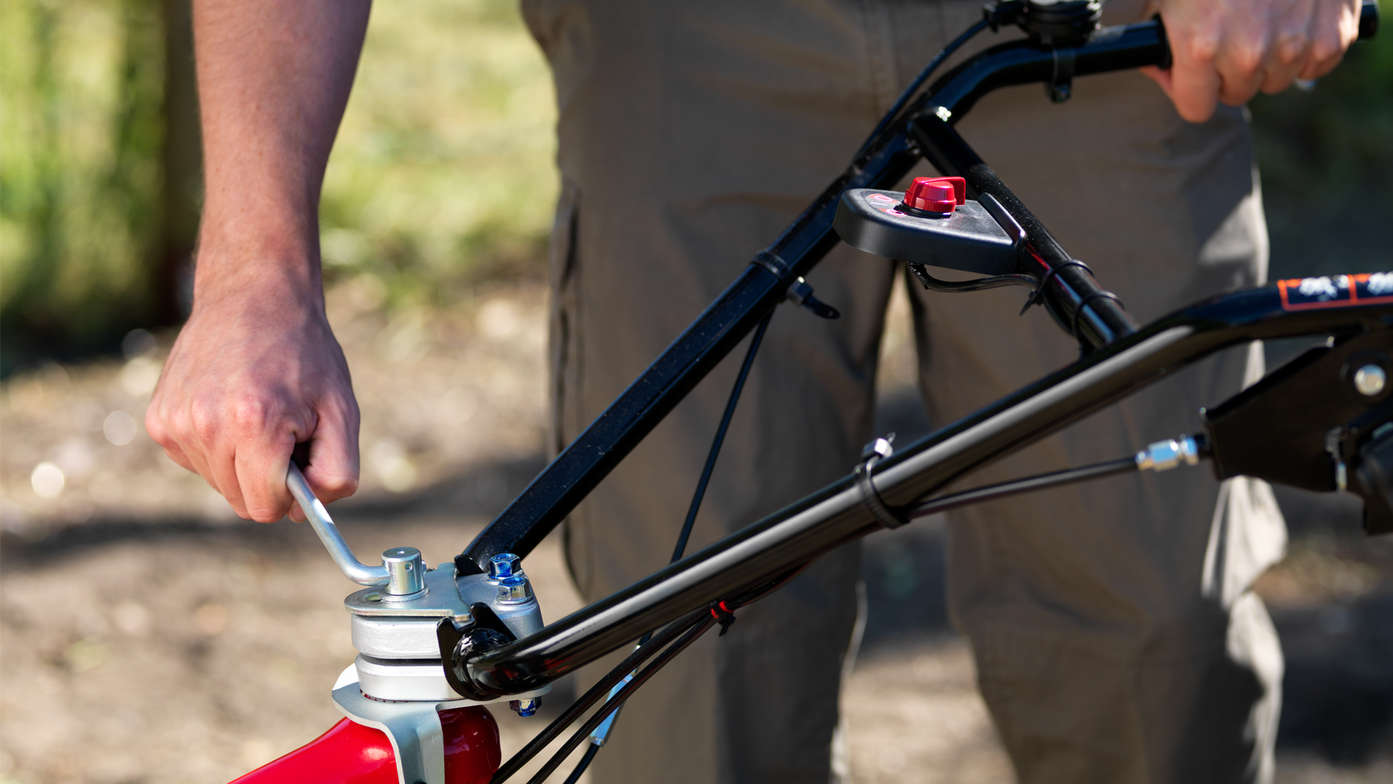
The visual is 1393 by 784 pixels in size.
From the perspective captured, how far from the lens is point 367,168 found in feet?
14.4

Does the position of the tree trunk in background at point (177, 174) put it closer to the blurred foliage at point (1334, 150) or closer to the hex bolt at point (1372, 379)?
the blurred foliage at point (1334, 150)

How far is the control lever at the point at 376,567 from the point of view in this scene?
0.94m

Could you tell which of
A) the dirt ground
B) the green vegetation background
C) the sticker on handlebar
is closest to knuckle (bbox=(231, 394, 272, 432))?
the sticker on handlebar

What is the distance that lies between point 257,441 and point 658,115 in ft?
2.11

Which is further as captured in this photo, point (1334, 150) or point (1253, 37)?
point (1334, 150)

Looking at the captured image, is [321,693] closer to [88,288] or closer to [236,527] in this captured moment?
[236,527]

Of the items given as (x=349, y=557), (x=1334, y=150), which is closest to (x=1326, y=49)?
(x=349, y=557)

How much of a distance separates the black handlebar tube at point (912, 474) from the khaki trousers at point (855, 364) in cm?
58

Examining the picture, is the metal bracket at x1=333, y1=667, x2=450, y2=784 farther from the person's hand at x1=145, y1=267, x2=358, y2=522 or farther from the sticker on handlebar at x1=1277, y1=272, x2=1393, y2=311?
the sticker on handlebar at x1=1277, y1=272, x2=1393, y2=311

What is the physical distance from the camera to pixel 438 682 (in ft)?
3.07

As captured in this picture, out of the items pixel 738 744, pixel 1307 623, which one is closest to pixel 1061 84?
pixel 738 744

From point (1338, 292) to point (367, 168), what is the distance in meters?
3.92

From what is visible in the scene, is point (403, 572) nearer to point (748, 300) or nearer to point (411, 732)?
point (411, 732)

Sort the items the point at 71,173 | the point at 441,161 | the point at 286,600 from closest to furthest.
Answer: the point at 286,600
the point at 71,173
the point at 441,161
